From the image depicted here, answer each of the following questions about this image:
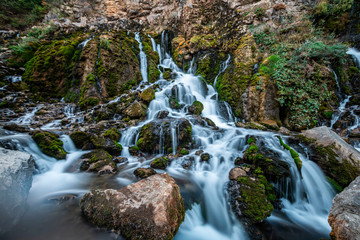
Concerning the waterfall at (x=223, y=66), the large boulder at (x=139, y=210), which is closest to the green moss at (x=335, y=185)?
the large boulder at (x=139, y=210)

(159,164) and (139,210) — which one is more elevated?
(139,210)

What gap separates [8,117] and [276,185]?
13.2 metres

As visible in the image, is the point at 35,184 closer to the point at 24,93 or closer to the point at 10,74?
the point at 24,93

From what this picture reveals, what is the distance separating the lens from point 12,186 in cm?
217

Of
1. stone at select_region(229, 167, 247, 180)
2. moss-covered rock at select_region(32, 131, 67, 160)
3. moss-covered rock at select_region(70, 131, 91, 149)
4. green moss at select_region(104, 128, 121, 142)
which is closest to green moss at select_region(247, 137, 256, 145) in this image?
stone at select_region(229, 167, 247, 180)

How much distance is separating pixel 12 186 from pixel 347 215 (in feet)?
15.6

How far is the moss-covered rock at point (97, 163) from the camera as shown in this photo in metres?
4.41

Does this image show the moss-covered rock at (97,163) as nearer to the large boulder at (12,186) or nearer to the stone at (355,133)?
the large boulder at (12,186)

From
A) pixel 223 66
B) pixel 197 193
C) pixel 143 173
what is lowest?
pixel 197 193

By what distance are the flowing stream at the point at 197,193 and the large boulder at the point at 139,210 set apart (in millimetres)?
187

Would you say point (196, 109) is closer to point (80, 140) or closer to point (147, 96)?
point (147, 96)

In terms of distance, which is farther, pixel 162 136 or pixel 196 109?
pixel 196 109

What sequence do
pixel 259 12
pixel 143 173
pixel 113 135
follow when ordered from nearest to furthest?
pixel 143 173
pixel 113 135
pixel 259 12

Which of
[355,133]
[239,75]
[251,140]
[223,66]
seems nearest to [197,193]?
[251,140]
